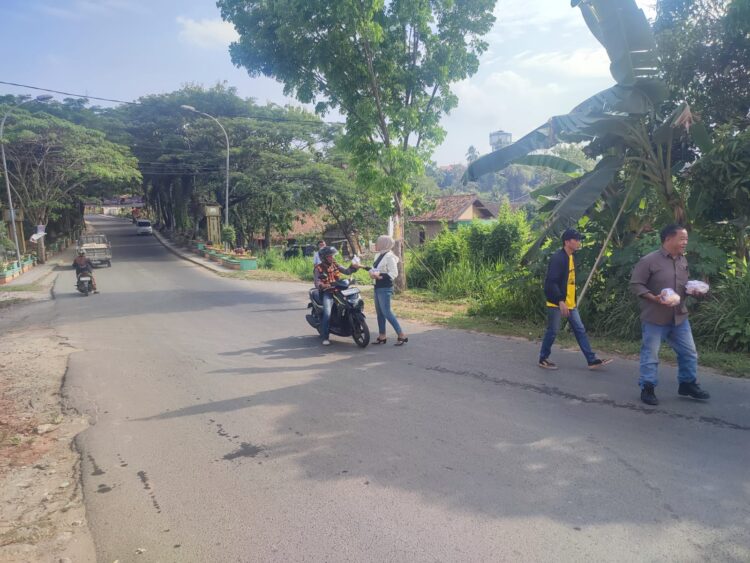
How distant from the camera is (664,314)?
5082 millimetres

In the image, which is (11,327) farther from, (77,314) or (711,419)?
(711,419)

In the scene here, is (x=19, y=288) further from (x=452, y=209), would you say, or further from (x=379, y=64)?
(x=452, y=209)

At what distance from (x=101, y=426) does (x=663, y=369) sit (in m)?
6.22

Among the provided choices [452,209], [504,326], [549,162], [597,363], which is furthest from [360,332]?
[452,209]

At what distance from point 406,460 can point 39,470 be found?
2964 mm

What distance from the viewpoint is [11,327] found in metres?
11.4

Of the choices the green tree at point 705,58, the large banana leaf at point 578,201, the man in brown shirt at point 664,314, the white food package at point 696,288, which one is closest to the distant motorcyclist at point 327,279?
the large banana leaf at point 578,201

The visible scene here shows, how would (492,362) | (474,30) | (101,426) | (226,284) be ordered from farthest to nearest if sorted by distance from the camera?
(226,284) < (474,30) < (492,362) < (101,426)

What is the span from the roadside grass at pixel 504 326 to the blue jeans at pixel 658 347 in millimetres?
1337

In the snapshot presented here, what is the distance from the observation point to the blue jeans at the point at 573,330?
6348 mm

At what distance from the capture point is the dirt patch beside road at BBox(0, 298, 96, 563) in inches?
128

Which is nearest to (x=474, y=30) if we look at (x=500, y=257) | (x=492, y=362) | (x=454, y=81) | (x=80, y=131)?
(x=454, y=81)

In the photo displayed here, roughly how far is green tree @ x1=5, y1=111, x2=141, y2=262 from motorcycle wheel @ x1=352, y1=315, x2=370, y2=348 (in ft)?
87.7

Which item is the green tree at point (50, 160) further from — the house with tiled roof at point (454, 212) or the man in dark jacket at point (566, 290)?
the man in dark jacket at point (566, 290)
